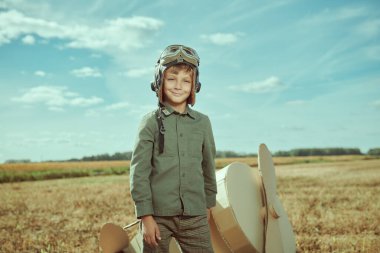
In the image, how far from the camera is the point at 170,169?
10.4ft

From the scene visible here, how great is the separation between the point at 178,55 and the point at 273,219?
231 cm

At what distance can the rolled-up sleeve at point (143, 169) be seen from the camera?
3.12 metres

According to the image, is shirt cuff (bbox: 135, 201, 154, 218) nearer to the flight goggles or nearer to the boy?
the boy

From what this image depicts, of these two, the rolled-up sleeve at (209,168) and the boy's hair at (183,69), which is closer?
the boy's hair at (183,69)

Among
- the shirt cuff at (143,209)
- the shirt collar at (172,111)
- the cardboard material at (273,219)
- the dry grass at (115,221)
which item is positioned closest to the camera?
the shirt cuff at (143,209)

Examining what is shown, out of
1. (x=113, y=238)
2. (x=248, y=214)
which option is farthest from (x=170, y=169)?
(x=248, y=214)

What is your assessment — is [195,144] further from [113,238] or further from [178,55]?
[113,238]

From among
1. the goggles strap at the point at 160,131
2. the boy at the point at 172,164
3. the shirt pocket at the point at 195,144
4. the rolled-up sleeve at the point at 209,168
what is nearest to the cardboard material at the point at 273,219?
the rolled-up sleeve at the point at 209,168

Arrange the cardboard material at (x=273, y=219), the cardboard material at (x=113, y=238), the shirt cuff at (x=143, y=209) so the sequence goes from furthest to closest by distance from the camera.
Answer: the cardboard material at (x=273, y=219) < the cardboard material at (x=113, y=238) < the shirt cuff at (x=143, y=209)

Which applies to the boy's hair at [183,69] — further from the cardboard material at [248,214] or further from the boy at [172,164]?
the cardboard material at [248,214]

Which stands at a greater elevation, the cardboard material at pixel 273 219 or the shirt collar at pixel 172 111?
the shirt collar at pixel 172 111

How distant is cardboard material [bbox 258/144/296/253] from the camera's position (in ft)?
15.3

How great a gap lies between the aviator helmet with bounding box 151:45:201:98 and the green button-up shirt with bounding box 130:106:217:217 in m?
0.24

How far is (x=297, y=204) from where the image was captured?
916 centimetres
